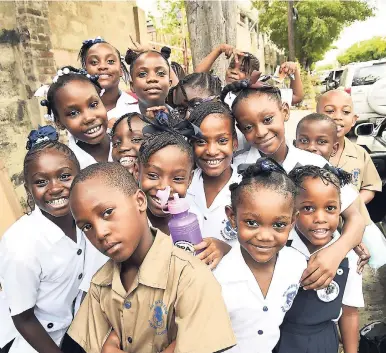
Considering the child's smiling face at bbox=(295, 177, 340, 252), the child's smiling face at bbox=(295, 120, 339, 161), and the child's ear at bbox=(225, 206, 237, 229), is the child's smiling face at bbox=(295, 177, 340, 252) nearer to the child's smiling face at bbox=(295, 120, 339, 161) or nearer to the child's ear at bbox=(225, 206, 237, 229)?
the child's ear at bbox=(225, 206, 237, 229)

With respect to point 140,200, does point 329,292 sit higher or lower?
lower

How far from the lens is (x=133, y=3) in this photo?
7250mm

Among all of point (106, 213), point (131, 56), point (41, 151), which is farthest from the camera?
point (131, 56)

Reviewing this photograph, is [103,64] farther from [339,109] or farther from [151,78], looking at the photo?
[339,109]

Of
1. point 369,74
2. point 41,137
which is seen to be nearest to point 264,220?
point 41,137

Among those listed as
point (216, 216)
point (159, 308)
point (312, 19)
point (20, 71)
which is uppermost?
point (312, 19)

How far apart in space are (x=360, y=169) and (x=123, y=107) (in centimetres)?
172

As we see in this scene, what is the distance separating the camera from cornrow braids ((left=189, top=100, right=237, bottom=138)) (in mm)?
1963

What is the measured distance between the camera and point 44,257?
5.53 feet

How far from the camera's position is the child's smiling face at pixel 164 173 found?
171cm

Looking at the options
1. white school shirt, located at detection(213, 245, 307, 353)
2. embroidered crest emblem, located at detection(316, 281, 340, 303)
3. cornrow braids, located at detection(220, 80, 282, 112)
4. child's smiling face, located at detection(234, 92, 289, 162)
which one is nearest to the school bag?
embroidered crest emblem, located at detection(316, 281, 340, 303)

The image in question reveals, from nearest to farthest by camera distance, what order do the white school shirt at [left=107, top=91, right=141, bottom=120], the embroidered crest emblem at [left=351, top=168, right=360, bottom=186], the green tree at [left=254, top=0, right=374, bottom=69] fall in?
the embroidered crest emblem at [left=351, top=168, right=360, bottom=186], the white school shirt at [left=107, top=91, right=141, bottom=120], the green tree at [left=254, top=0, right=374, bottom=69]

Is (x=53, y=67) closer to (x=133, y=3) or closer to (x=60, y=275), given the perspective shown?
(x=133, y=3)

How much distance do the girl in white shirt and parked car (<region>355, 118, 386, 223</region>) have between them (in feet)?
7.70
